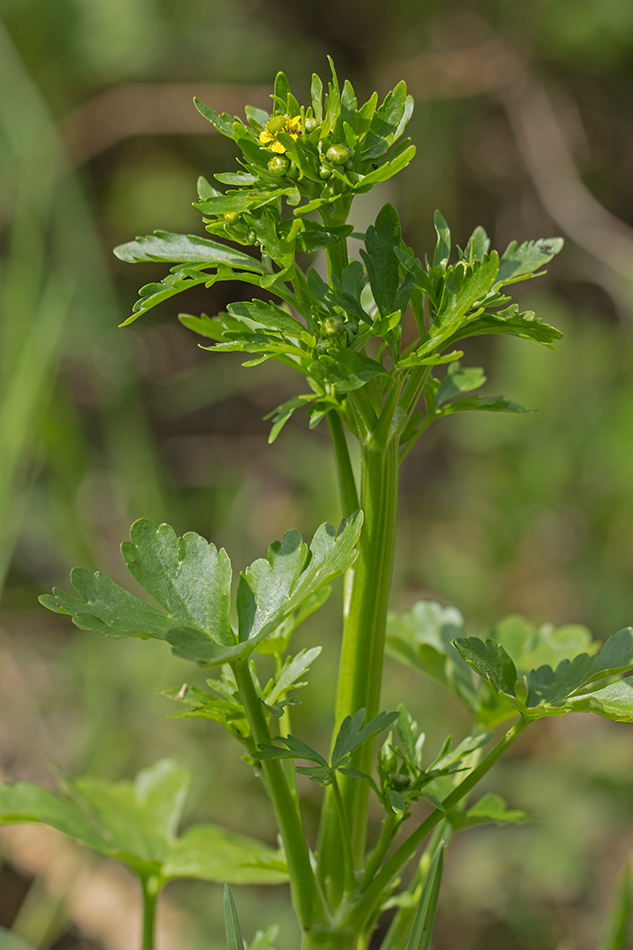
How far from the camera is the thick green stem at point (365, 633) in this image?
550 millimetres

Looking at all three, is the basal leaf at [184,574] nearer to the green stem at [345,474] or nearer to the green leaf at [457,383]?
the green stem at [345,474]

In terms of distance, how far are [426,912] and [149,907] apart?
32 centimetres

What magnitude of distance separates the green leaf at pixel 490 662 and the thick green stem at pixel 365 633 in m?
0.07

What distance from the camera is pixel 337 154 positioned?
1.58 feet

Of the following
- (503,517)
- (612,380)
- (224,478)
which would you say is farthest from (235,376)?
(612,380)

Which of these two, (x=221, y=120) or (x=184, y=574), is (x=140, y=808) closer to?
(x=184, y=574)

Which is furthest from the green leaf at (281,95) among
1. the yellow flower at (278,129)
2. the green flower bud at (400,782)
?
the green flower bud at (400,782)

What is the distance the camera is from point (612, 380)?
255 centimetres

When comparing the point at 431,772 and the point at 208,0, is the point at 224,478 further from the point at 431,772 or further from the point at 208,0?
the point at 431,772

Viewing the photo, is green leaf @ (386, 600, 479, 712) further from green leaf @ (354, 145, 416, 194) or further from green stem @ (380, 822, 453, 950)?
green leaf @ (354, 145, 416, 194)

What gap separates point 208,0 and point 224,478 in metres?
2.13

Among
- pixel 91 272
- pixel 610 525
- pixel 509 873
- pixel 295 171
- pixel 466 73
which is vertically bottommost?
pixel 509 873

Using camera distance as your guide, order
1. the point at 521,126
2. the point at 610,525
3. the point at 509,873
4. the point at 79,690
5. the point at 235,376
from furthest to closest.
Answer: the point at 521,126 < the point at 235,376 < the point at 610,525 < the point at 79,690 < the point at 509,873

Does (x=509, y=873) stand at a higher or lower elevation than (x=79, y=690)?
lower
